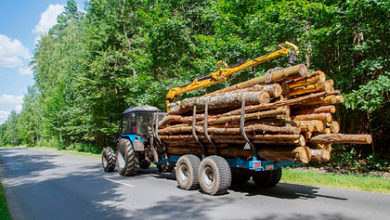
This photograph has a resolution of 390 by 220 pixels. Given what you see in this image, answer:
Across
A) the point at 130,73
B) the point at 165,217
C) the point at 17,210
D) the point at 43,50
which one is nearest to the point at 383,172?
the point at 165,217

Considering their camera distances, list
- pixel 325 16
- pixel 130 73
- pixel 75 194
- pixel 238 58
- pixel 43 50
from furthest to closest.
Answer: pixel 43 50 < pixel 130 73 < pixel 238 58 < pixel 325 16 < pixel 75 194

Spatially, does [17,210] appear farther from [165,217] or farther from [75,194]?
[165,217]

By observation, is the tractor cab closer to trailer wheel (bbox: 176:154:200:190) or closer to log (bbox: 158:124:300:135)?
log (bbox: 158:124:300:135)

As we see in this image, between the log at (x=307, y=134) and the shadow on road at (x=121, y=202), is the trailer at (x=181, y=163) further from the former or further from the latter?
the log at (x=307, y=134)

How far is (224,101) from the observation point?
764 cm

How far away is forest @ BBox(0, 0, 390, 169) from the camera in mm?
9641

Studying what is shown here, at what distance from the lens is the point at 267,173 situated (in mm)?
8242

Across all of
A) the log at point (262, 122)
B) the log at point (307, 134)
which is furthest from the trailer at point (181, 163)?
the log at point (307, 134)

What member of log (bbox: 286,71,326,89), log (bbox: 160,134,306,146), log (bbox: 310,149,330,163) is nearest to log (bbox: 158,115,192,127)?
log (bbox: 160,134,306,146)

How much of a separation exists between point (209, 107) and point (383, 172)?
7551 mm

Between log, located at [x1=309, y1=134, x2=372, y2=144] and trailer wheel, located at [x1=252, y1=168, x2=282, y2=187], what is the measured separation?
186 cm

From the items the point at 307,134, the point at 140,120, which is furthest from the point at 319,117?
the point at 140,120

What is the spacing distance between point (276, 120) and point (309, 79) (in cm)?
137

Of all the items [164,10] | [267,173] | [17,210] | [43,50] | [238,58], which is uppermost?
[43,50]
